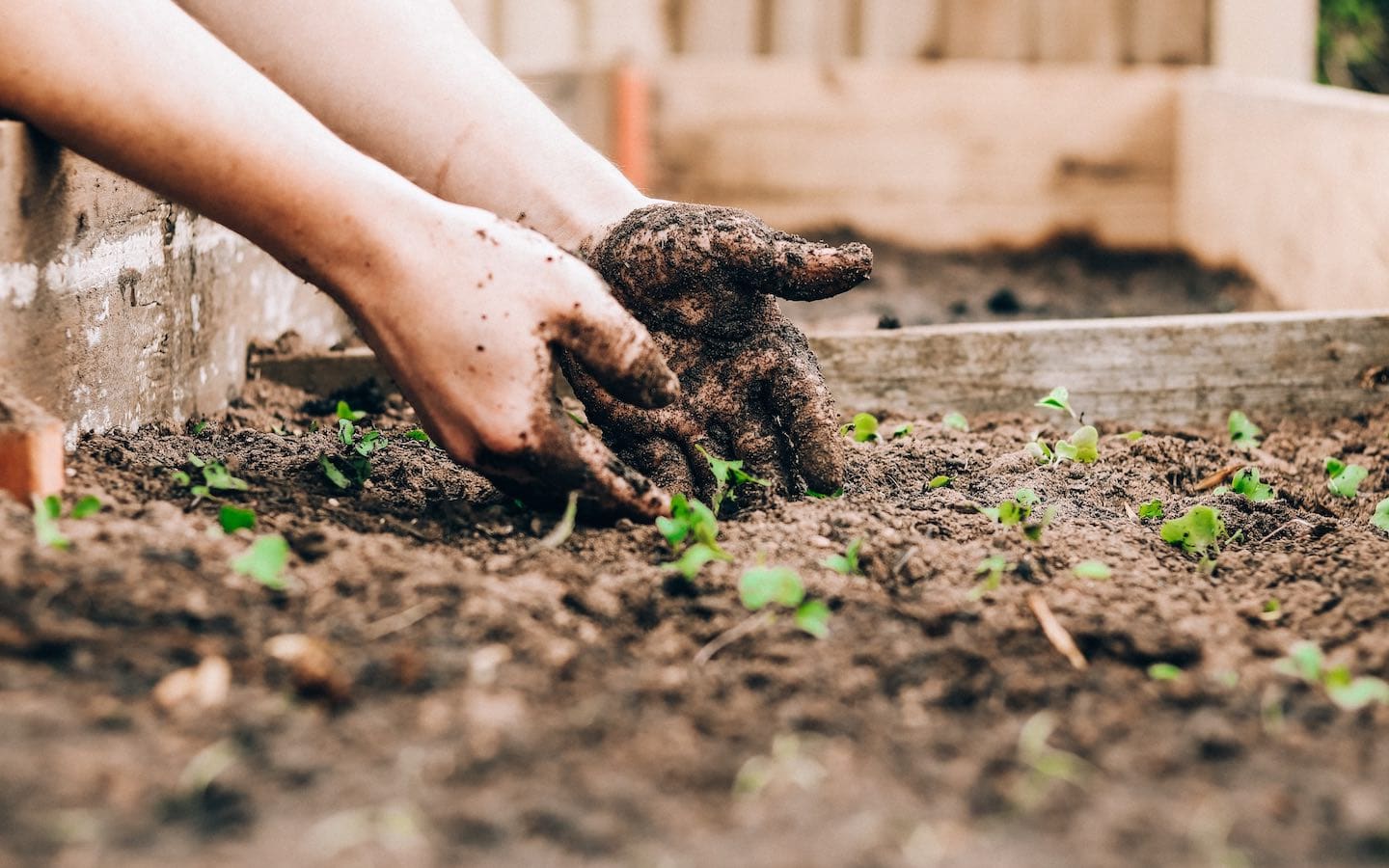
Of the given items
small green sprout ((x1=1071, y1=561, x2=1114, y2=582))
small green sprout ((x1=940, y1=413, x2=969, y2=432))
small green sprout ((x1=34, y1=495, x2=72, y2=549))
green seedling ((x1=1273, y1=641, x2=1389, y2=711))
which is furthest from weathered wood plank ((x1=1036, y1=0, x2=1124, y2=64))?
small green sprout ((x1=34, y1=495, x2=72, y2=549))

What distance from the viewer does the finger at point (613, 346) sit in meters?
1.40

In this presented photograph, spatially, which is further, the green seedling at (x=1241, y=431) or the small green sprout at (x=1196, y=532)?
the green seedling at (x=1241, y=431)

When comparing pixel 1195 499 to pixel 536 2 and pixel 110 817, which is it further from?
pixel 536 2

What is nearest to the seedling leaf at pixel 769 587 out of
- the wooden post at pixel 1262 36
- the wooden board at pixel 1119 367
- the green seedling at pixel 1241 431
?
the wooden board at pixel 1119 367

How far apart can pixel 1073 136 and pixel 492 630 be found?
11.7 ft

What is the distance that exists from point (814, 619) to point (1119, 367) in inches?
49.5

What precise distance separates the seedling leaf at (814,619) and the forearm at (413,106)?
0.80 meters

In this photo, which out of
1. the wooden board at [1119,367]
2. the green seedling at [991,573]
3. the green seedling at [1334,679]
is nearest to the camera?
the green seedling at [1334,679]

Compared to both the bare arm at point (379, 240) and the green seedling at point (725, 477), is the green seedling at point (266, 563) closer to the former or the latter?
the bare arm at point (379, 240)

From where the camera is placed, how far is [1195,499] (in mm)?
1672

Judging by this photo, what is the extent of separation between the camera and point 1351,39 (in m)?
6.49

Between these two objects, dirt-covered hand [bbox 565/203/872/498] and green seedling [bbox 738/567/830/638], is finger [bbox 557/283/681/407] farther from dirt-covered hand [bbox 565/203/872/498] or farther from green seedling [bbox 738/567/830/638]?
green seedling [bbox 738/567/830/638]

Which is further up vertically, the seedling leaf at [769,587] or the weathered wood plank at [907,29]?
the weathered wood plank at [907,29]

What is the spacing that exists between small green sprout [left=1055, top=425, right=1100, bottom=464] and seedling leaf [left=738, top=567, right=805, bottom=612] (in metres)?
0.78
